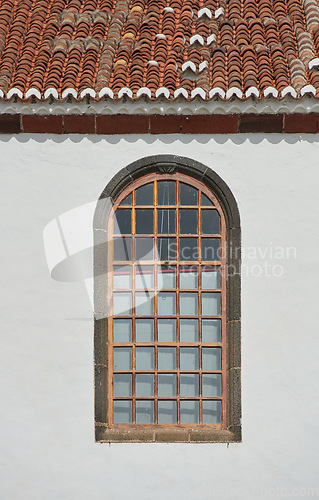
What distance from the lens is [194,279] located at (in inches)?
347

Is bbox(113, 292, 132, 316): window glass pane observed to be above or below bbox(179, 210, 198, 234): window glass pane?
below

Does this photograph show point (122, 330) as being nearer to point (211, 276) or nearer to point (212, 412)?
point (211, 276)

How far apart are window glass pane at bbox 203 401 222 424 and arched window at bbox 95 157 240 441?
0.04ft

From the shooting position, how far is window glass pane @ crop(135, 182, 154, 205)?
8.91 meters

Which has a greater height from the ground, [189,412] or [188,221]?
[188,221]

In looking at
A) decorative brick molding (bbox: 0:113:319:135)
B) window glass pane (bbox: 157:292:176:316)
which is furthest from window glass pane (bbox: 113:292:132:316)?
decorative brick molding (bbox: 0:113:319:135)

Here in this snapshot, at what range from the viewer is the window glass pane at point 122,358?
880cm

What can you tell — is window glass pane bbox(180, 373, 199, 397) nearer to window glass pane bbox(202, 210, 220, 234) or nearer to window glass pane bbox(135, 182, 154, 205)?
window glass pane bbox(202, 210, 220, 234)

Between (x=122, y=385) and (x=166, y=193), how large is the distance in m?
2.28

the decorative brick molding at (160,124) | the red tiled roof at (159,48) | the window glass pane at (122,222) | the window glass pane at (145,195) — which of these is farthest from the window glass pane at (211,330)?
the red tiled roof at (159,48)

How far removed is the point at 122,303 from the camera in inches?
349

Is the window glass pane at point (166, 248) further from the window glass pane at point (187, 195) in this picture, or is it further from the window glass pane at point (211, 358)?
the window glass pane at point (211, 358)

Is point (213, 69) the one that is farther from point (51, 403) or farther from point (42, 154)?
point (51, 403)

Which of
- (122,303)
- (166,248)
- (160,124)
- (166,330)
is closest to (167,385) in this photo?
(166,330)
